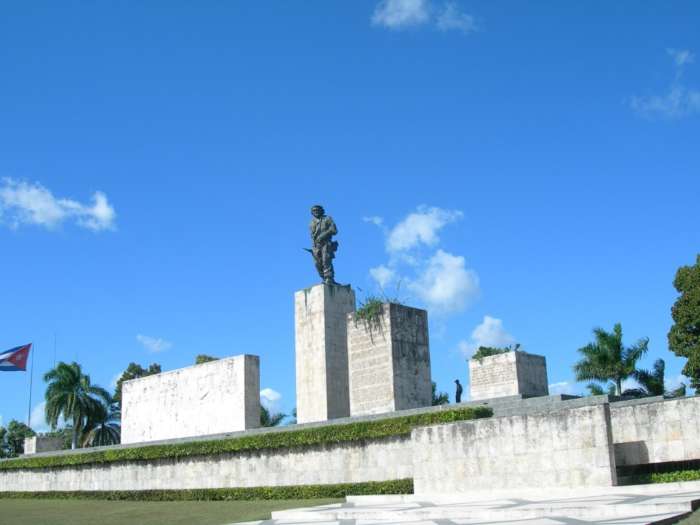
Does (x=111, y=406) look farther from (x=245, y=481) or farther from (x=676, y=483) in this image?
(x=676, y=483)

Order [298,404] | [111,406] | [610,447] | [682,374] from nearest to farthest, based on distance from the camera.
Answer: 1. [610,447]
2. [298,404]
3. [682,374]
4. [111,406]

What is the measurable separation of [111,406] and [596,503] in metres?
31.9

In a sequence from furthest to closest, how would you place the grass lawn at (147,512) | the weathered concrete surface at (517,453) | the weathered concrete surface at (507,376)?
the weathered concrete surface at (507,376), the grass lawn at (147,512), the weathered concrete surface at (517,453)

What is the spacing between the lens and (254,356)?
71.0 feet

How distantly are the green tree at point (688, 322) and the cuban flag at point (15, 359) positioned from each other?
2267cm

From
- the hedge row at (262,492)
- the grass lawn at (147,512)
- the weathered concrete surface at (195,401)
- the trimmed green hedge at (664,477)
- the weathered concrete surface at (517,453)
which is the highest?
the weathered concrete surface at (195,401)

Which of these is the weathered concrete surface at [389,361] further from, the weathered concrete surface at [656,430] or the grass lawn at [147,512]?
the weathered concrete surface at [656,430]

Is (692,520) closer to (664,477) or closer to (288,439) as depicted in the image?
(664,477)

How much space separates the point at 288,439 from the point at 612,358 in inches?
659

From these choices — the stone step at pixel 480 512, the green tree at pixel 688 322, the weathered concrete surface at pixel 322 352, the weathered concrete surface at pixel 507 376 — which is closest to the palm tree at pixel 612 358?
the green tree at pixel 688 322

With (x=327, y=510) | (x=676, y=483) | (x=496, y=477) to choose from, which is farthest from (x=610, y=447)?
(x=327, y=510)

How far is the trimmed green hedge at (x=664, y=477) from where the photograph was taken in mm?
10922

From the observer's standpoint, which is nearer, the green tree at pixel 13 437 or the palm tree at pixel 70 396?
the palm tree at pixel 70 396

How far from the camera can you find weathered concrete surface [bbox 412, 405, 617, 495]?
11461mm
